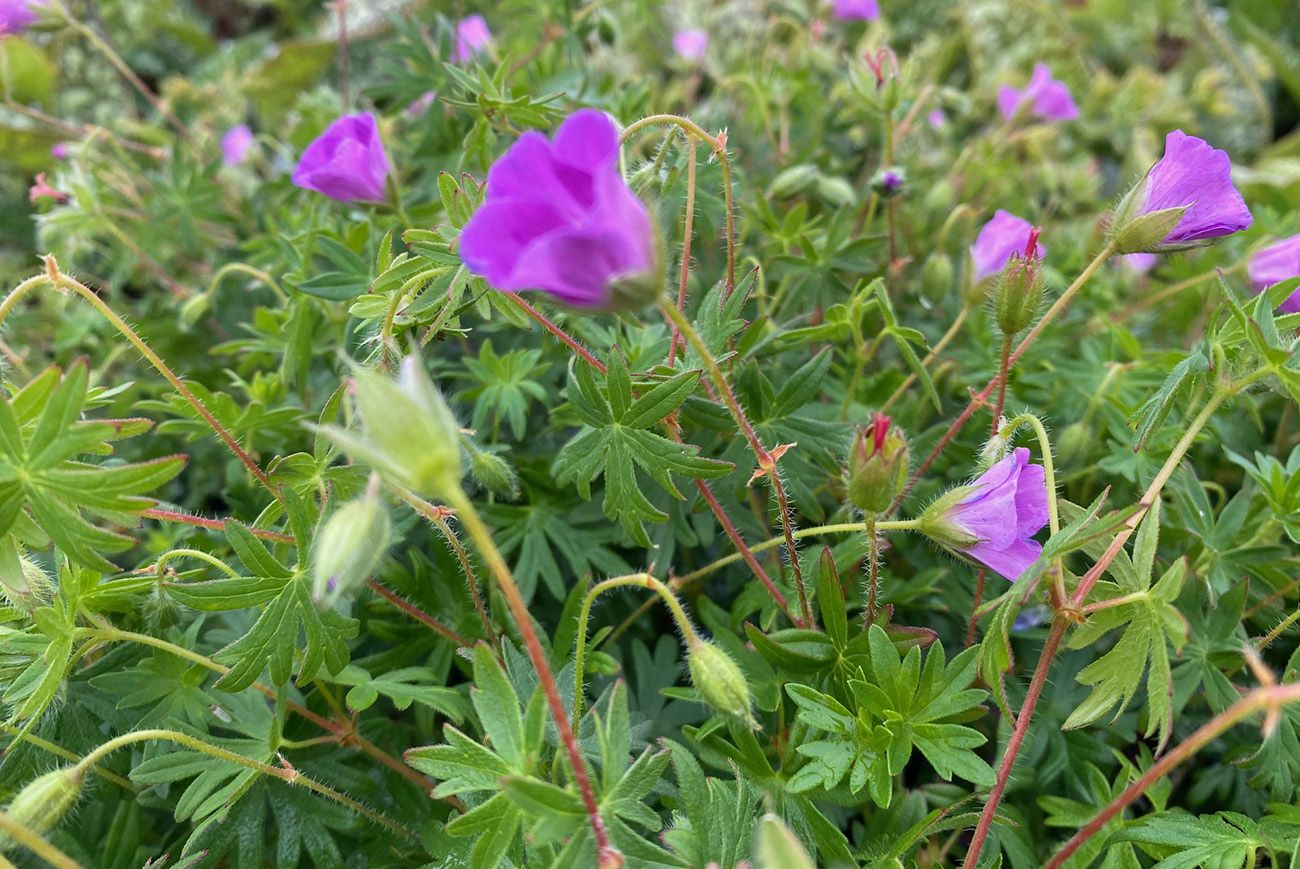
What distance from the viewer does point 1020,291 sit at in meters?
1.15

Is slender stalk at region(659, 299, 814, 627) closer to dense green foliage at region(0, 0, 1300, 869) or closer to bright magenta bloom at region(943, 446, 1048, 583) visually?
dense green foliage at region(0, 0, 1300, 869)

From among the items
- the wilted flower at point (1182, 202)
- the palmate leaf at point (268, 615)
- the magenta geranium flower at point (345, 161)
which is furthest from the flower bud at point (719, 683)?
the magenta geranium flower at point (345, 161)

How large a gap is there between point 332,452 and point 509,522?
32 cm

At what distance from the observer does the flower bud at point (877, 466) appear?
0.97 metres

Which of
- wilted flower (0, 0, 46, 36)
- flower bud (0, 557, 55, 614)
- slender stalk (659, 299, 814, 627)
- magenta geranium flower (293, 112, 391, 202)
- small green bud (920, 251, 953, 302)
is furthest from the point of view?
wilted flower (0, 0, 46, 36)

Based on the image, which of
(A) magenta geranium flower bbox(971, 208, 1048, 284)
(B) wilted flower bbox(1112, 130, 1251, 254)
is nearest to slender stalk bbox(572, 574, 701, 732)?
(B) wilted flower bbox(1112, 130, 1251, 254)

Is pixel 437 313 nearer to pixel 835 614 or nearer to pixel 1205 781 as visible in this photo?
pixel 835 614

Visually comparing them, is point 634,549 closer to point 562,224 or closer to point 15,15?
point 562,224

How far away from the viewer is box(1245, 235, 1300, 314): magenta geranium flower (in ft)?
4.71

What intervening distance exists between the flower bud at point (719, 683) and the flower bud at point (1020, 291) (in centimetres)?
60

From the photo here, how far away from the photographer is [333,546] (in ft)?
2.60

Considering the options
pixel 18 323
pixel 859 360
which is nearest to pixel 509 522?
pixel 859 360

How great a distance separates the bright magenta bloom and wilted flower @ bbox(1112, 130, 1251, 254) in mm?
337

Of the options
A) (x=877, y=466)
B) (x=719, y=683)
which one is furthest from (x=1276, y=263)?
(x=719, y=683)
